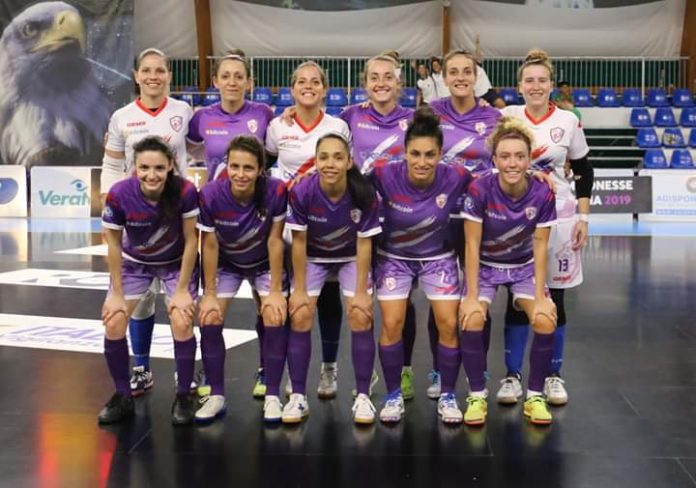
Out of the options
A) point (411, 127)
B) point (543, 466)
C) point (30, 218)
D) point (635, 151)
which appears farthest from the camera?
point (635, 151)

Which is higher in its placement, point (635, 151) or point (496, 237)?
point (635, 151)

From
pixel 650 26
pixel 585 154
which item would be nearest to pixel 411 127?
pixel 585 154

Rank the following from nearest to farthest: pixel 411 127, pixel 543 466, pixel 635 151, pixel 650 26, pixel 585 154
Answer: pixel 543 466 → pixel 411 127 → pixel 585 154 → pixel 635 151 → pixel 650 26

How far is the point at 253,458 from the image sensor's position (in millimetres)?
2818

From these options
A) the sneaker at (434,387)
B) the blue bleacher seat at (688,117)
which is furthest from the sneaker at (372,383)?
the blue bleacher seat at (688,117)

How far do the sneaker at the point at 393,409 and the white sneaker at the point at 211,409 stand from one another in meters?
0.71

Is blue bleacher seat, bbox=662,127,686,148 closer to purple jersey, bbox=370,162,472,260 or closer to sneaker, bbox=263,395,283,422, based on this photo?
purple jersey, bbox=370,162,472,260

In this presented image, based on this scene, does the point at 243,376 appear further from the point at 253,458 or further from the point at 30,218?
the point at 30,218

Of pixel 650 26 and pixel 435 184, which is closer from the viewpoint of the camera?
pixel 435 184

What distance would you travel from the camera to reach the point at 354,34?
15.9 m

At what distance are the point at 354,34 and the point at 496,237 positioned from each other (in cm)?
1339

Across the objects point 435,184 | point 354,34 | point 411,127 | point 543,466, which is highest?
point 354,34

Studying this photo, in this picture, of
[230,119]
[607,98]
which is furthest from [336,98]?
[230,119]

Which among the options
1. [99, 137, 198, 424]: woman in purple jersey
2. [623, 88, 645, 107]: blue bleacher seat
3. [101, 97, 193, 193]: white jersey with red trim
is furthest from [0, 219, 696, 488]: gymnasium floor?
[623, 88, 645, 107]: blue bleacher seat
